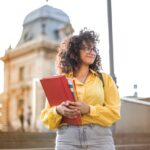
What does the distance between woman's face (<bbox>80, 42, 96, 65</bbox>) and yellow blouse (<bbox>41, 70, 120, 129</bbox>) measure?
112mm

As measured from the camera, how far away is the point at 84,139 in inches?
101

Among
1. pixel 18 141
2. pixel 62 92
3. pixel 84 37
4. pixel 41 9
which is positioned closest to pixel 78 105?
pixel 62 92

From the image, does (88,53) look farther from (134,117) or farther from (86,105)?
Answer: (134,117)

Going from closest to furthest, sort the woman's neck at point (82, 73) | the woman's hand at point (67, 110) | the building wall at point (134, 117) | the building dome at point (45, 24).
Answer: the woman's hand at point (67, 110) → the woman's neck at point (82, 73) → the building wall at point (134, 117) → the building dome at point (45, 24)

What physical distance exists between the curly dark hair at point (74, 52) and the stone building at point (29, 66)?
23539mm

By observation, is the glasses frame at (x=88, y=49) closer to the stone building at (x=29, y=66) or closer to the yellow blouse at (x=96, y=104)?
the yellow blouse at (x=96, y=104)

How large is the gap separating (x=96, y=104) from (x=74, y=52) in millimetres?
382

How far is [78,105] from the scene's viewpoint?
98.3 inches

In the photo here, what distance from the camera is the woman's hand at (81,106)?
2.49 metres

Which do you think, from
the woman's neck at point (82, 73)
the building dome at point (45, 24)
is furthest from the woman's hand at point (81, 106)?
the building dome at point (45, 24)

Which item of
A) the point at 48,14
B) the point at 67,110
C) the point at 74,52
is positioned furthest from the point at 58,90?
the point at 48,14

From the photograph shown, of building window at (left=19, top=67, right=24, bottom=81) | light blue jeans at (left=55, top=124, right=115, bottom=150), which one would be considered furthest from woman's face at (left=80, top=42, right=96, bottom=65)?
building window at (left=19, top=67, right=24, bottom=81)

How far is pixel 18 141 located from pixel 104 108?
5468mm

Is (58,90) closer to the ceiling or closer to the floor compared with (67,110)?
closer to the ceiling
